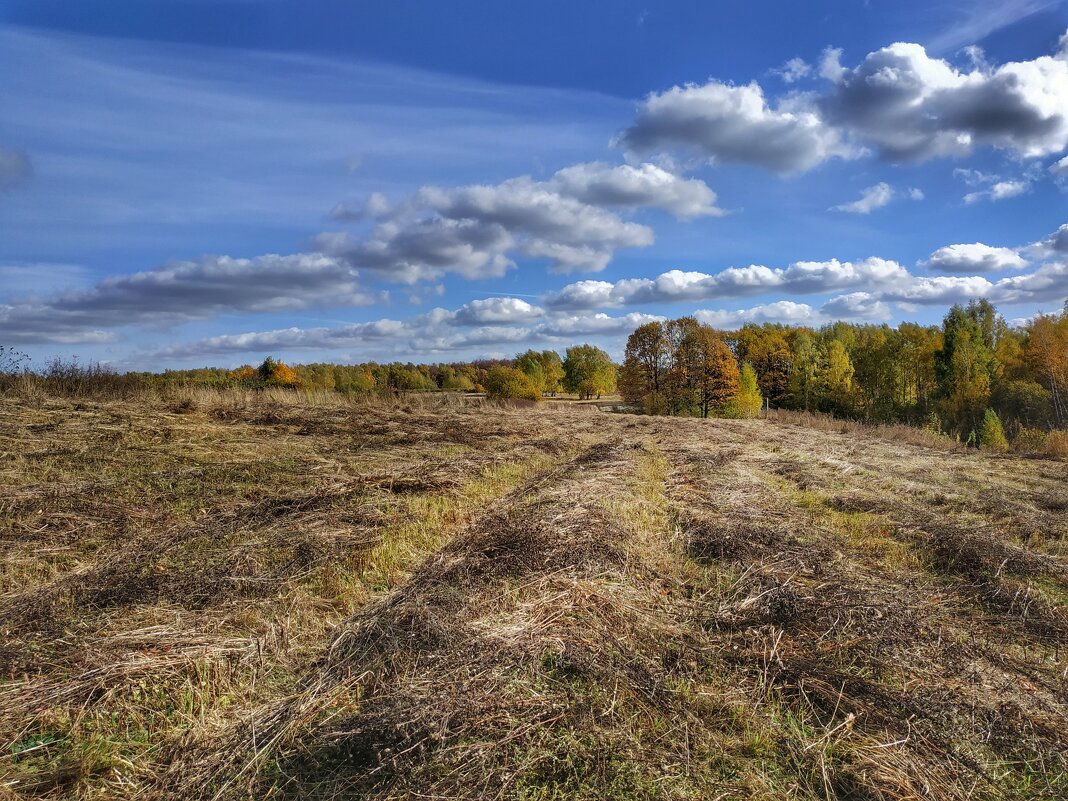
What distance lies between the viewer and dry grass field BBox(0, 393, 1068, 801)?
9.71 ft

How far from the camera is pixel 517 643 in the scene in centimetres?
400

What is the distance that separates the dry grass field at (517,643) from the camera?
117 inches

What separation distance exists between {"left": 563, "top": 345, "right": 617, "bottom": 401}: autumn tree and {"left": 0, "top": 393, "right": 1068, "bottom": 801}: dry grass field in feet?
201

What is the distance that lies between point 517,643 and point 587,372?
67627 millimetres

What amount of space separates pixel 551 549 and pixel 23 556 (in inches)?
223

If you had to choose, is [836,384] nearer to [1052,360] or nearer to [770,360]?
[770,360]

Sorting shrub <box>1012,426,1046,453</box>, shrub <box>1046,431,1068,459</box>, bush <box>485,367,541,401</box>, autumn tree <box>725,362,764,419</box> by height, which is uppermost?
bush <box>485,367,541,401</box>

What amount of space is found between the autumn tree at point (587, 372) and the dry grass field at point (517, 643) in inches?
2413

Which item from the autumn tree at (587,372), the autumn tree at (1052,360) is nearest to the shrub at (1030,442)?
the autumn tree at (1052,360)

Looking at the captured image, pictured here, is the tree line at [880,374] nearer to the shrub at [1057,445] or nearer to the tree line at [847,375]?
the tree line at [847,375]

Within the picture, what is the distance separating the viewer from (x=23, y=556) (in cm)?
598

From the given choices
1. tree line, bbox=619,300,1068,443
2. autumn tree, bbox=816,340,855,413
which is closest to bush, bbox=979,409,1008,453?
tree line, bbox=619,300,1068,443

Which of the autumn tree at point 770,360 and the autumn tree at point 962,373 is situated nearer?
the autumn tree at point 962,373

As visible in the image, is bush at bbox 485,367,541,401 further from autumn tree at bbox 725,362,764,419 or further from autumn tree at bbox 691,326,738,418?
autumn tree at bbox 725,362,764,419
